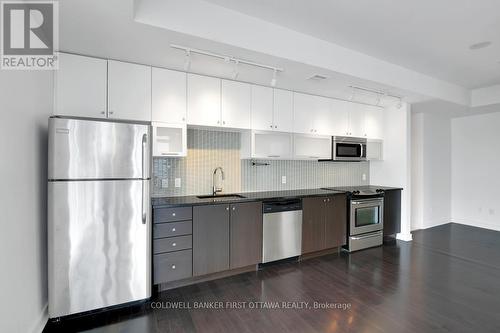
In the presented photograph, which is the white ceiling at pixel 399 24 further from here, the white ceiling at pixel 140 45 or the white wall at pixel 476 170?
the white wall at pixel 476 170

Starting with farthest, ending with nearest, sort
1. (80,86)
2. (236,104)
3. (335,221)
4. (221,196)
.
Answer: (335,221) → (221,196) → (236,104) → (80,86)

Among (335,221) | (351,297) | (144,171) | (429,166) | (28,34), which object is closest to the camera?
(28,34)

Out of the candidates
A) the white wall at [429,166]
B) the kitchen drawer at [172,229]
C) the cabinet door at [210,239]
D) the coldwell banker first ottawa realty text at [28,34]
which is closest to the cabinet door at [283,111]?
the cabinet door at [210,239]

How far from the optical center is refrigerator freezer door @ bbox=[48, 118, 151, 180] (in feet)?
6.93

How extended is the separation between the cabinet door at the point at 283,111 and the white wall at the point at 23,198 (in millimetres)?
2601

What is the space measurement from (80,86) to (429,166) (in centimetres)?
636

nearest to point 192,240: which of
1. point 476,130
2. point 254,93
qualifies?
point 254,93

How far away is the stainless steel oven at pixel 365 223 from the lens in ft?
13.0

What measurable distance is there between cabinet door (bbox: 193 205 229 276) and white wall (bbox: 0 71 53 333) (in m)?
1.35

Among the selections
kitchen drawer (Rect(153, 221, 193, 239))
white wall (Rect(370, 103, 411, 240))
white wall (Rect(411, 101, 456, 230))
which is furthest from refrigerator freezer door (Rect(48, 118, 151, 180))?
white wall (Rect(411, 101, 456, 230))

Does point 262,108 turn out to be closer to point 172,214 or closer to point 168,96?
point 168,96

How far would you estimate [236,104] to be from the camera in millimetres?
3348

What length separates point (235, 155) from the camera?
12.1ft

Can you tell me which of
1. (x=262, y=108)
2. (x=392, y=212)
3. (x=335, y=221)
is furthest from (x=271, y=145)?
(x=392, y=212)
